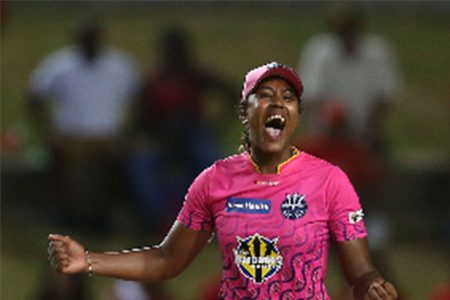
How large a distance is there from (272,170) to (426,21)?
45.6ft

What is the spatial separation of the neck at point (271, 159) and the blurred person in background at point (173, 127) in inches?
241

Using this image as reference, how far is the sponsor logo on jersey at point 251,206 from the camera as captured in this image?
6.19m

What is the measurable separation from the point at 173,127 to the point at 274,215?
6432 millimetres

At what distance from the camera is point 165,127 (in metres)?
12.6

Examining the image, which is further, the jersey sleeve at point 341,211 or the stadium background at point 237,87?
the stadium background at point 237,87

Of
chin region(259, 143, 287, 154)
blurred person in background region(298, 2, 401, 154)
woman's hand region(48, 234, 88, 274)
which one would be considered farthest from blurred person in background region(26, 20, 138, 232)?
chin region(259, 143, 287, 154)

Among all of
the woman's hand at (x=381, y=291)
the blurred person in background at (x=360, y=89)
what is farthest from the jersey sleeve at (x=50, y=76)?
the woman's hand at (x=381, y=291)

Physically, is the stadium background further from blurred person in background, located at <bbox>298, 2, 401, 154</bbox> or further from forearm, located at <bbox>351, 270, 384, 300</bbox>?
forearm, located at <bbox>351, 270, 384, 300</bbox>

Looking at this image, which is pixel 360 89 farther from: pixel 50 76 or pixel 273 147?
pixel 273 147

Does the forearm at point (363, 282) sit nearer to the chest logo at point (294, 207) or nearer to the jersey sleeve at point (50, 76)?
the chest logo at point (294, 207)

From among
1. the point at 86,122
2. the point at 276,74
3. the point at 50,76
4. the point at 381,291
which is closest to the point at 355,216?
the point at 381,291

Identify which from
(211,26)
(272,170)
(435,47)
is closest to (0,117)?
(211,26)

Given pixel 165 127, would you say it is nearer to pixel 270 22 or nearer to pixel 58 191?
pixel 58 191

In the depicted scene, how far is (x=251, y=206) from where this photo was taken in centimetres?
620
